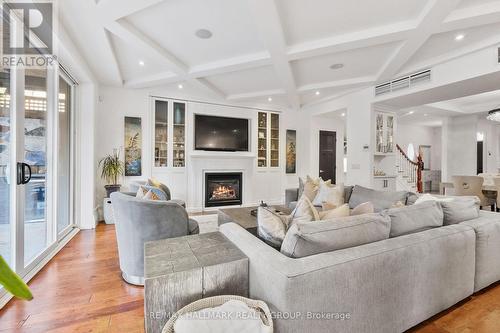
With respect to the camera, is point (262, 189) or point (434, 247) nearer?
point (434, 247)

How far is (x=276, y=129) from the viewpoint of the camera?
6543mm

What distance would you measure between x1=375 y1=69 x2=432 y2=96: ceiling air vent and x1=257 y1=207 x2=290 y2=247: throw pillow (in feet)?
13.3

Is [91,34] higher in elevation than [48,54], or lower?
higher

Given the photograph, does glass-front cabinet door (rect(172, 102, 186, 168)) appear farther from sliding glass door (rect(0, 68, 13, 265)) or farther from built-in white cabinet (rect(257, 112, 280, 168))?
sliding glass door (rect(0, 68, 13, 265))

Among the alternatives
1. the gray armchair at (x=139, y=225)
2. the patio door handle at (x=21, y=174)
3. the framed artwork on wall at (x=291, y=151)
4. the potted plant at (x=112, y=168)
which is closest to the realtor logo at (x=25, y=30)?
the patio door handle at (x=21, y=174)

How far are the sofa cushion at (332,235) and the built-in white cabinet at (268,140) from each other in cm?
478

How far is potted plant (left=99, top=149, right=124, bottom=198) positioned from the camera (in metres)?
4.59

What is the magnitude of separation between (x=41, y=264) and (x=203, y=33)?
10.5 ft

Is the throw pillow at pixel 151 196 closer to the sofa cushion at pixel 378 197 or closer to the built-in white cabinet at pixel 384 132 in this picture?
the sofa cushion at pixel 378 197

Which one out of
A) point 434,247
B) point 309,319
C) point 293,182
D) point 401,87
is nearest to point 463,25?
point 401,87

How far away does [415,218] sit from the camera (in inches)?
70.8

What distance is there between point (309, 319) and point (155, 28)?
324 cm

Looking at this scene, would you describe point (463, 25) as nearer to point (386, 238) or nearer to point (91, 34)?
point (386, 238)

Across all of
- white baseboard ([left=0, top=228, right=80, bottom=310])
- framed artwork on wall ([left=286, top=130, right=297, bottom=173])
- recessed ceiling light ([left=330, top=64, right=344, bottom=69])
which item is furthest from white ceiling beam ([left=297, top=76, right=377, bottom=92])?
white baseboard ([left=0, top=228, right=80, bottom=310])
